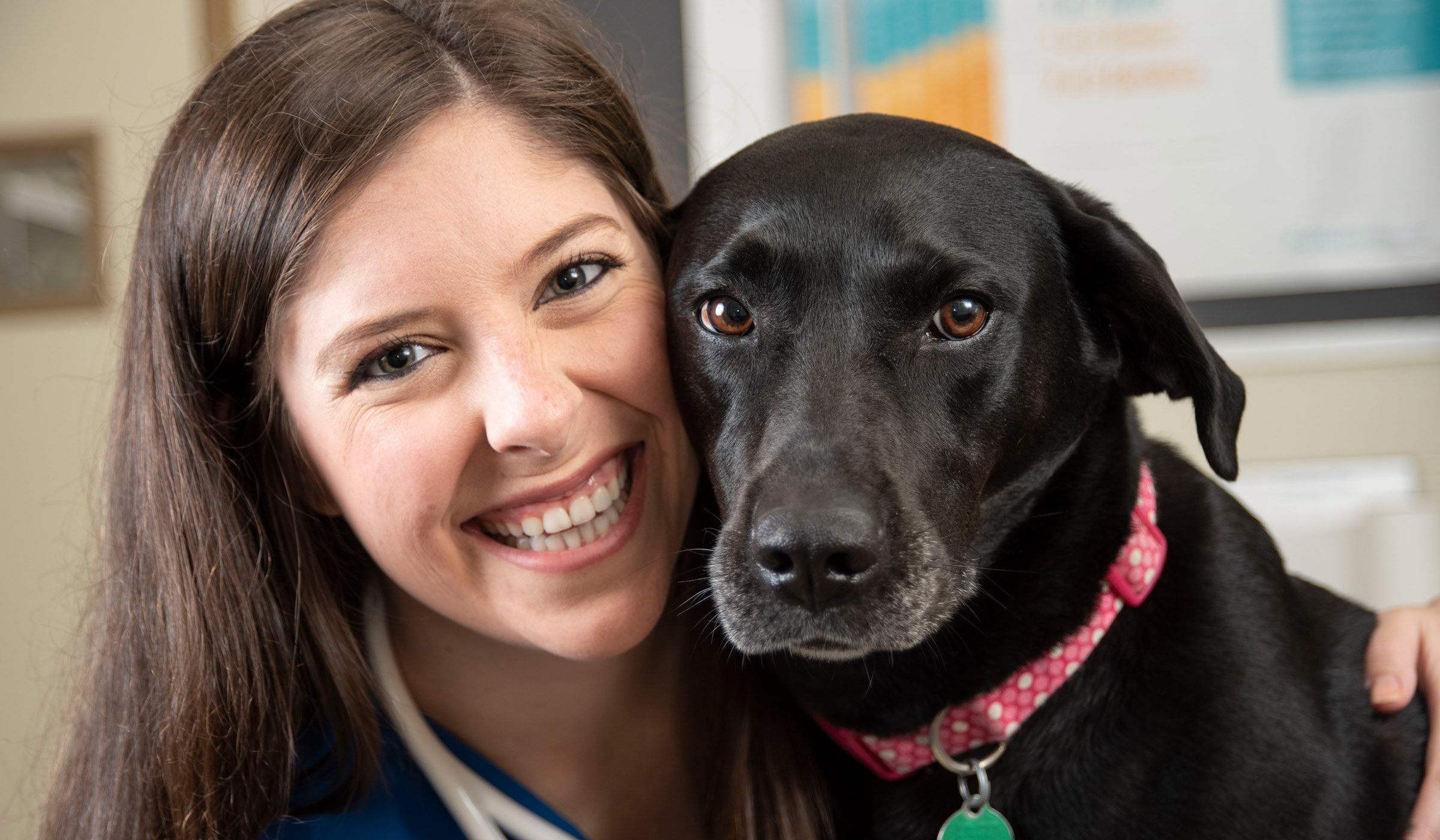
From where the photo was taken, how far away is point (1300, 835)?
0.99 metres

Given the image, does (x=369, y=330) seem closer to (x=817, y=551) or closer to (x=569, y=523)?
(x=569, y=523)

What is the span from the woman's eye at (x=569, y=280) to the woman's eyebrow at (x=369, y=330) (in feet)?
0.47

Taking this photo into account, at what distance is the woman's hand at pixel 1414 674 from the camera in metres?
1.10

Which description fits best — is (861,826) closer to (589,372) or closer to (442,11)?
(589,372)

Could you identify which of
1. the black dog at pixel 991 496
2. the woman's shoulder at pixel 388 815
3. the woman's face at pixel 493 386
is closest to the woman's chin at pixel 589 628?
the woman's face at pixel 493 386

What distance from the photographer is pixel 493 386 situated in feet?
3.34

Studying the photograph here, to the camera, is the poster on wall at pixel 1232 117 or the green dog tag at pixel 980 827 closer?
the green dog tag at pixel 980 827

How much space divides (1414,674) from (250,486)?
140cm

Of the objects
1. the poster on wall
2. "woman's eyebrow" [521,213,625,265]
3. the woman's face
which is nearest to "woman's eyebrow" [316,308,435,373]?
the woman's face

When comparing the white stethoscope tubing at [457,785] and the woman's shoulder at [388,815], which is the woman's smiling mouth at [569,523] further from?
the woman's shoulder at [388,815]

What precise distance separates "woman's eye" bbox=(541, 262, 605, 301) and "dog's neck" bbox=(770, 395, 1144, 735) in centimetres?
50

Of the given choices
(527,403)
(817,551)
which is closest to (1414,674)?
(817,551)

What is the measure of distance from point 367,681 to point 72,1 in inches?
95.1

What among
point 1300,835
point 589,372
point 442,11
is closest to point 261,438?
point 589,372
